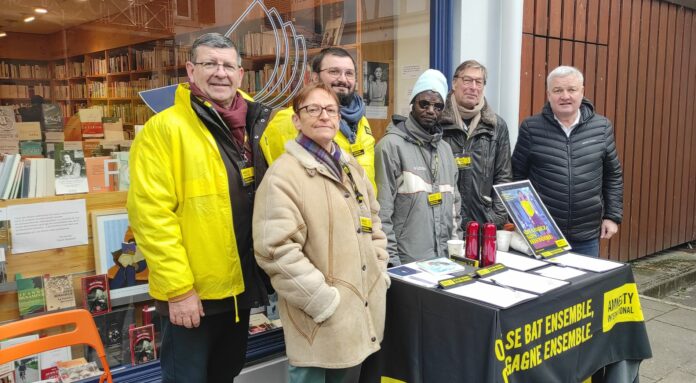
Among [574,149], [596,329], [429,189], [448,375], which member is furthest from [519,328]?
[574,149]

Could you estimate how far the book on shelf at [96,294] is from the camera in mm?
2840

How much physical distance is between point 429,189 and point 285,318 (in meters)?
1.00

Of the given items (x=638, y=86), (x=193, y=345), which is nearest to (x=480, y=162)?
(x=193, y=345)

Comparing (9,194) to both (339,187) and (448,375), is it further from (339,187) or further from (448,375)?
(448,375)

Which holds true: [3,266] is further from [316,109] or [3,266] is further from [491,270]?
[491,270]

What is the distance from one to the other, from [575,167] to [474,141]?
680 millimetres

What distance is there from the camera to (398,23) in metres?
4.21

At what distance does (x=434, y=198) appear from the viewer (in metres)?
2.63

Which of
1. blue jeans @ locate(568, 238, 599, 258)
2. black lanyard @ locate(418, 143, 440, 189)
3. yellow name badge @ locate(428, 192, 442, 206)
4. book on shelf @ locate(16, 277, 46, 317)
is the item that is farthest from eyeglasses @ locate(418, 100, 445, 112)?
book on shelf @ locate(16, 277, 46, 317)

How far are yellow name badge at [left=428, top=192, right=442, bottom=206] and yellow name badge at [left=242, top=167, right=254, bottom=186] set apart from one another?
908 mm

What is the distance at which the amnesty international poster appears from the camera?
2.71 m

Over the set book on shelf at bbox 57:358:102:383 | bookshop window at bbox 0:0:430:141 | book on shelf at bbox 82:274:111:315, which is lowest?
book on shelf at bbox 57:358:102:383

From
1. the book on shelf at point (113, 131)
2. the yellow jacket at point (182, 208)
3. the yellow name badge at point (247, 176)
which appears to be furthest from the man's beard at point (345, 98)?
the book on shelf at point (113, 131)

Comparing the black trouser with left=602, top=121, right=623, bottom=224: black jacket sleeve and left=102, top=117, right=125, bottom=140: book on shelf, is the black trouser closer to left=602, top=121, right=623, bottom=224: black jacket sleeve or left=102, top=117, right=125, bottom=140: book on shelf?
left=102, top=117, right=125, bottom=140: book on shelf
